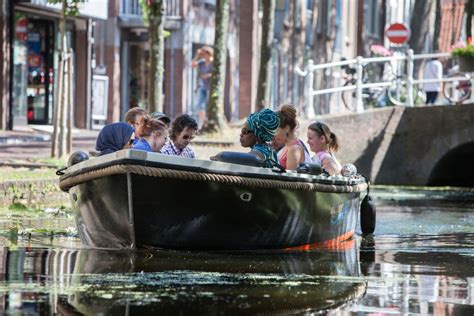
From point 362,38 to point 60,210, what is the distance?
47.0 metres

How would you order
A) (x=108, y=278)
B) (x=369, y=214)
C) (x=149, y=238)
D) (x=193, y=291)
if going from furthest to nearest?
(x=369, y=214) → (x=149, y=238) → (x=108, y=278) → (x=193, y=291)

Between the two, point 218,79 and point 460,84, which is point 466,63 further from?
point 218,79

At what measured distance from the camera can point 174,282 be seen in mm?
9750

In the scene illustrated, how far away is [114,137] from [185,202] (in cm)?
157

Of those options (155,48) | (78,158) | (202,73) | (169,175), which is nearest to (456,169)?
(202,73)

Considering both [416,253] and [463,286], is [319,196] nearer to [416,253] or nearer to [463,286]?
[416,253]

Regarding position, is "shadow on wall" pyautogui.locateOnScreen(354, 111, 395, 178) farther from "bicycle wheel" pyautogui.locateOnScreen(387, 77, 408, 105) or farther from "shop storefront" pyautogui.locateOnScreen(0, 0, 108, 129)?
"shop storefront" pyautogui.locateOnScreen(0, 0, 108, 129)

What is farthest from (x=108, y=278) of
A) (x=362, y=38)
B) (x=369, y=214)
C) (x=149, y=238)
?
(x=362, y=38)

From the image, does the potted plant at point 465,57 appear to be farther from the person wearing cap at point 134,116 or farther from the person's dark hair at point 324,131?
the person wearing cap at point 134,116

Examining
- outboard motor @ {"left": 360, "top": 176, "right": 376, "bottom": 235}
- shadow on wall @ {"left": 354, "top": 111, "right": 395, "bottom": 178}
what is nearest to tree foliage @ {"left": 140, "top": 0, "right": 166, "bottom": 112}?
shadow on wall @ {"left": 354, "top": 111, "right": 395, "bottom": 178}

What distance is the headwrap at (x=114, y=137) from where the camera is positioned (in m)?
13.1

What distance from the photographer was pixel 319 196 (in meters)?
13.2

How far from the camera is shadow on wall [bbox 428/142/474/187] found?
33.2 m

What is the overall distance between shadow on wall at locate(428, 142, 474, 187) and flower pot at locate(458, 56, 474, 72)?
1795 millimetres
